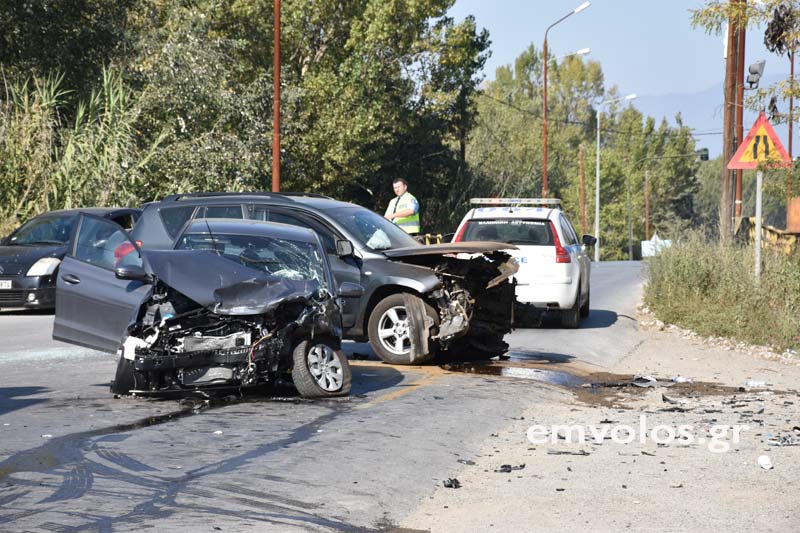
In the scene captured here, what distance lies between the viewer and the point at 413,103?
53562 mm

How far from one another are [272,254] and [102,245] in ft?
5.84

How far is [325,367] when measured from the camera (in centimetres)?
982

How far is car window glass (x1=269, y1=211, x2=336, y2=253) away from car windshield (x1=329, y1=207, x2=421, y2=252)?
287mm

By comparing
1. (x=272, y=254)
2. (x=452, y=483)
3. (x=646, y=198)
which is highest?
(x=646, y=198)

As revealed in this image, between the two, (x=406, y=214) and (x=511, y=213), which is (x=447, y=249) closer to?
(x=511, y=213)

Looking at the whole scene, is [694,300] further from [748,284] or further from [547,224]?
[547,224]

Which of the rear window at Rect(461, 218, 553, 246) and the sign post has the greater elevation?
the sign post

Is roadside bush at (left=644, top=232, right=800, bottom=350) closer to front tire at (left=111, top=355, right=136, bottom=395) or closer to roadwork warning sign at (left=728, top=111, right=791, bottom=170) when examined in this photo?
roadwork warning sign at (left=728, top=111, right=791, bottom=170)

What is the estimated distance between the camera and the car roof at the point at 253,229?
34.4 ft

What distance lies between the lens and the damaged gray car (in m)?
9.20

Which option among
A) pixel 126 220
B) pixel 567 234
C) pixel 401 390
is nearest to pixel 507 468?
pixel 401 390

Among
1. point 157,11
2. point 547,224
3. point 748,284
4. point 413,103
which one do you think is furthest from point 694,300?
point 413,103

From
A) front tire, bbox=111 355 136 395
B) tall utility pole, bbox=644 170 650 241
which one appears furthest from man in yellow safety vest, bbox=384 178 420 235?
tall utility pole, bbox=644 170 650 241

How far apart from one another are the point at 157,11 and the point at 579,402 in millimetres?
36712
